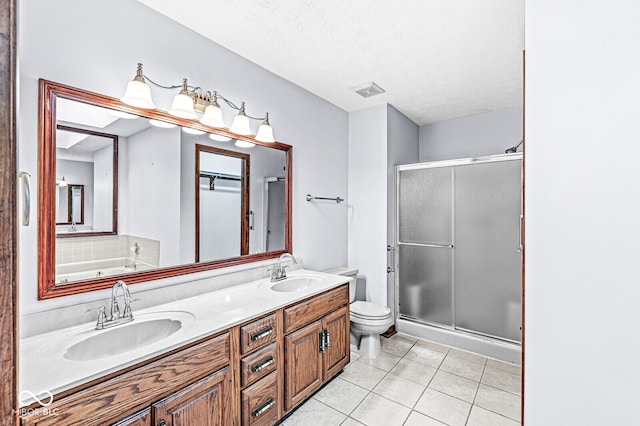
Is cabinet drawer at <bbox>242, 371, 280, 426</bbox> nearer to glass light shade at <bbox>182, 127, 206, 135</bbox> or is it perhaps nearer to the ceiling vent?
glass light shade at <bbox>182, 127, 206, 135</bbox>

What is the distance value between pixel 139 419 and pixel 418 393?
5.86ft

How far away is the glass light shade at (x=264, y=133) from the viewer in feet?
7.07

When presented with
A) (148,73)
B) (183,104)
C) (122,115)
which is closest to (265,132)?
(183,104)

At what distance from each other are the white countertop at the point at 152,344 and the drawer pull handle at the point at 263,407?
19.7 inches

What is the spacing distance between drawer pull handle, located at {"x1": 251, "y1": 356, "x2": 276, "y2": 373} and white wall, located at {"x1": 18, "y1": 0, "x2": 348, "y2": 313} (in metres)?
0.85

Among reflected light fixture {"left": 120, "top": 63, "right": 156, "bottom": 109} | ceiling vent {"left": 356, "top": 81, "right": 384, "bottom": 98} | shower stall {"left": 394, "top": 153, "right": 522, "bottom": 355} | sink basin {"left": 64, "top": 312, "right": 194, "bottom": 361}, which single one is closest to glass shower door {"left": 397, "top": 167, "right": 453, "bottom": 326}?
shower stall {"left": 394, "top": 153, "right": 522, "bottom": 355}

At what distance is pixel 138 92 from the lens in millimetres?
1473

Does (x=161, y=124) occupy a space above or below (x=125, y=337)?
above

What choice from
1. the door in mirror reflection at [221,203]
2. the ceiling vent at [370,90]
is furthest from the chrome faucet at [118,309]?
the ceiling vent at [370,90]

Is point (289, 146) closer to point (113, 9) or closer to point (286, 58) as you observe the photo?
point (286, 58)

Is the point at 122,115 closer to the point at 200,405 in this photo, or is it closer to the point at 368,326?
the point at 200,405

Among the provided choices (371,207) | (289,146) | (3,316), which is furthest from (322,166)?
(3,316)

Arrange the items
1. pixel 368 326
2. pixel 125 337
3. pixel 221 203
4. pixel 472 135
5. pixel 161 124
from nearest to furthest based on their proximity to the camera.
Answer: pixel 125 337 < pixel 161 124 < pixel 221 203 < pixel 368 326 < pixel 472 135
